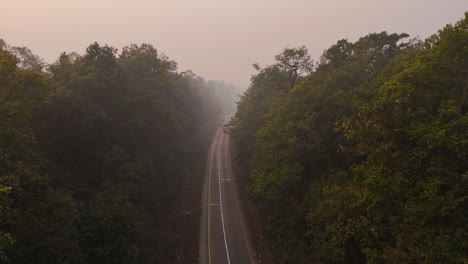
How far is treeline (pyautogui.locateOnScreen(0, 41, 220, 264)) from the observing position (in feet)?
42.7

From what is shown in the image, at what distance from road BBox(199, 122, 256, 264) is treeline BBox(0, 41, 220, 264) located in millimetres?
4008

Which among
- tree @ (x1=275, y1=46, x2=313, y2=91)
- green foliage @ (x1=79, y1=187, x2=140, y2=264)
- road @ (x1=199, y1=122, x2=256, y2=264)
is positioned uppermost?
tree @ (x1=275, y1=46, x2=313, y2=91)

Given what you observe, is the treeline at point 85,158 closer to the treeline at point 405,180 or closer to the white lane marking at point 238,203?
the white lane marking at point 238,203

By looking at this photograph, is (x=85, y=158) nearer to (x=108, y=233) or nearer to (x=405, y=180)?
(x=108, y=233)

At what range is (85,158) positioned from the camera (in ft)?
82.4

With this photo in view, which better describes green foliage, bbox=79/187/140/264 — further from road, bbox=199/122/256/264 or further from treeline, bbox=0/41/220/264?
road, bbox=199/122/256/264

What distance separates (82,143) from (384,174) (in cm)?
2386

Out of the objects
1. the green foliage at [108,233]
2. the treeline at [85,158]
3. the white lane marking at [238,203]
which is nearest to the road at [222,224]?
the white lane marking at [238,203]

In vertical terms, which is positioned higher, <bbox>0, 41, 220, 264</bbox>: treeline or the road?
<bbox>0, 41, 220, 264</bbox>: treeline

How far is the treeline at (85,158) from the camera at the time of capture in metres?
13.0

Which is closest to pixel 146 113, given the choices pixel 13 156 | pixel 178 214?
pixel 178 214

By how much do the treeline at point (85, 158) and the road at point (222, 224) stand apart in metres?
4.01

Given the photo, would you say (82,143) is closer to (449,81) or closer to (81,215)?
(81,215)

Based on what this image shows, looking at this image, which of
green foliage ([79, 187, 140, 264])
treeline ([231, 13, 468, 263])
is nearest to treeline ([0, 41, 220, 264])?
green foliage ([79, 187, 140, 264])
